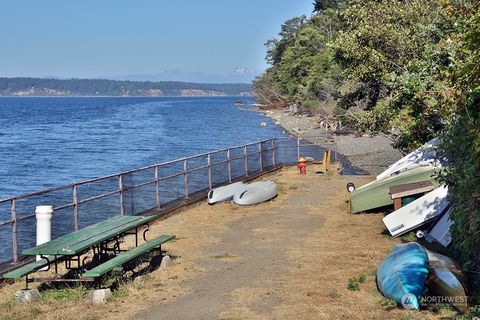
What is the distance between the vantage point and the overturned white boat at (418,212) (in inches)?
541

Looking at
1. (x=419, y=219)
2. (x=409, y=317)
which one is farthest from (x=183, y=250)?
(x=409, y=317)

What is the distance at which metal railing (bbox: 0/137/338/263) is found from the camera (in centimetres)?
1516

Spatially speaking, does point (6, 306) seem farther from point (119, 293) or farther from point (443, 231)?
point (443, 231)

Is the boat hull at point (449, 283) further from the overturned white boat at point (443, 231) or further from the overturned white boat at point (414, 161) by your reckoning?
the overturned white boat at point (414, 161)

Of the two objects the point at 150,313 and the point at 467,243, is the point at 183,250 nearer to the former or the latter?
the point at 150,313

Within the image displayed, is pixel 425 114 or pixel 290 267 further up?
pixel 425 114

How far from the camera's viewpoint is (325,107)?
71625 mm

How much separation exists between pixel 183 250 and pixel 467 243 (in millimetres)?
6989

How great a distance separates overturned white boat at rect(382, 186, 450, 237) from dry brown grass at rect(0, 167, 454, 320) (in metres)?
0.44

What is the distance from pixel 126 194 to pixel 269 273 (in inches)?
306

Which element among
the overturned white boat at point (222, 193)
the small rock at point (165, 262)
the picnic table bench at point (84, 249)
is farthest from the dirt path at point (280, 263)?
the picnic table bench at point (84, 249)

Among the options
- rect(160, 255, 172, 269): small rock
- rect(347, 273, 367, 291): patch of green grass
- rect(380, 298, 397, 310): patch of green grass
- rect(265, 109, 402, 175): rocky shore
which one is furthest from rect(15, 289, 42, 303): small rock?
rect(265, 109, 402, 175): rocky shore

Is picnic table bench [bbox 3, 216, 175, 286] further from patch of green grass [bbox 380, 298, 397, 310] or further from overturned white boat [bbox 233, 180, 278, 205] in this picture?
overturned white boat [bbox 233, 180, 278, 205]

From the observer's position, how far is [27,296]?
1029 cm
